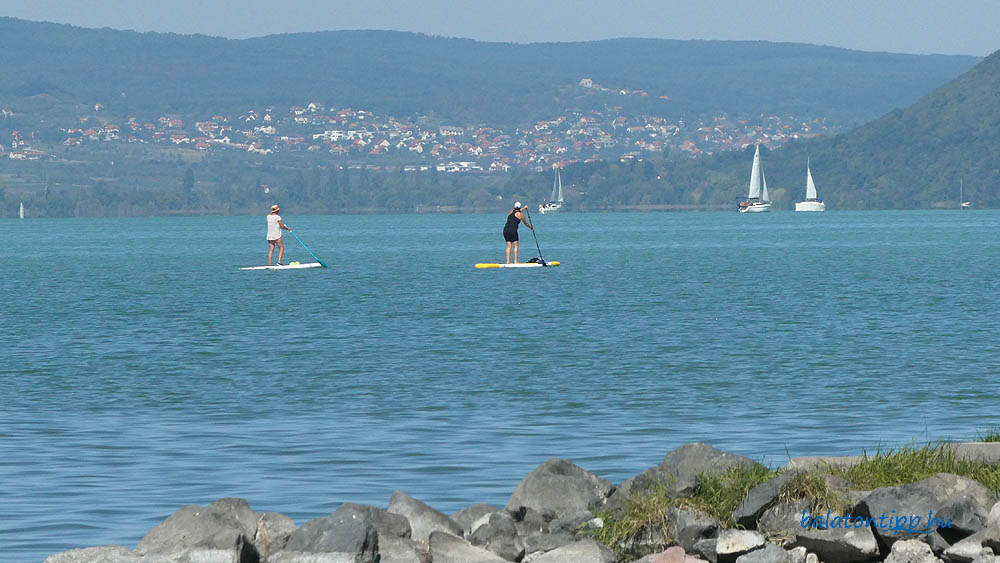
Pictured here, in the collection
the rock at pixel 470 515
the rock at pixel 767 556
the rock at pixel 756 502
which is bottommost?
the rock at pixel 470 515

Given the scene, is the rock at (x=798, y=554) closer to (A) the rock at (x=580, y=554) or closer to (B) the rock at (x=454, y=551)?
(A) the rock at (x=580, y=554)

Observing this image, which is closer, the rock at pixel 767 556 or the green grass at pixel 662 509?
the rock at pixel 767 556

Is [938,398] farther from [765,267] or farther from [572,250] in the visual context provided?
[572,250]

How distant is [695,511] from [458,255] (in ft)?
268

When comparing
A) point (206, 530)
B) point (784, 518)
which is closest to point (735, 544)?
point (784, 518)

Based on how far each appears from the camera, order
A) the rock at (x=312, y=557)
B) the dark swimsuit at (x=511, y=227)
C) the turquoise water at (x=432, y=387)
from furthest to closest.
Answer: the dark swimsuit at (x=511, y=227) → the turquoise water at (x=432, y=387) → the rock at (x=312, y=557)

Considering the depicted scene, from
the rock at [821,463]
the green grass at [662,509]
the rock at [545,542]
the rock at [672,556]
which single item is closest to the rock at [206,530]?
the rock at [545,542]

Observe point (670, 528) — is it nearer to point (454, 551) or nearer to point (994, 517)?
point (454, 551)

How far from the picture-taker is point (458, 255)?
9375 centimetres

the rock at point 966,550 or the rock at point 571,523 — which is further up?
the rock at point 966,550

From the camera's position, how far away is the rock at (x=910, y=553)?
449 inches

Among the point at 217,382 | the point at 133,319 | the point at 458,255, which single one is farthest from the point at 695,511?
the point at 458,255

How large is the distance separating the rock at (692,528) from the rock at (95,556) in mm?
3675

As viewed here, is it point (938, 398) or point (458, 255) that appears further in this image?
point (458, 255)
